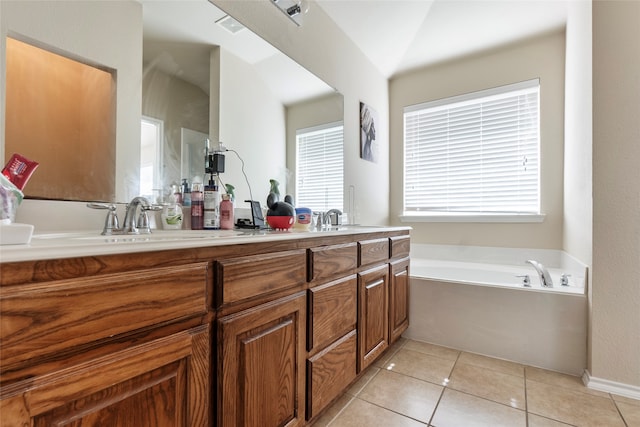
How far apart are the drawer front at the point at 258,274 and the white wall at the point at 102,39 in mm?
596

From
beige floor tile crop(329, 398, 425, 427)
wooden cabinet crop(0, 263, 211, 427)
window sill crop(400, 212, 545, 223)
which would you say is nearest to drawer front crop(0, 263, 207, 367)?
wooden cabinet crop(0, 263, 211, 427)

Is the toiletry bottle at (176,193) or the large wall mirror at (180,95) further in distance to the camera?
the toiletry bottle at (176,193)

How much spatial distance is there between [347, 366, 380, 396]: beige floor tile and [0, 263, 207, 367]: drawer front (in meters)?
1.18

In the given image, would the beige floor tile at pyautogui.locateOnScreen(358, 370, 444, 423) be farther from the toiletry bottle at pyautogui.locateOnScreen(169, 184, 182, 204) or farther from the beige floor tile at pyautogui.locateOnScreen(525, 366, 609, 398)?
the toiletry bottle at pyautogui.locateOnScreen(169, 184, 182, 204)

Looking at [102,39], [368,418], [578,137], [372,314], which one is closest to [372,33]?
[578,137]

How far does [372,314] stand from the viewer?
165 centimetres

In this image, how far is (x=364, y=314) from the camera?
5.15 feet

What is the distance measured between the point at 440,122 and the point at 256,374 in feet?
9.33

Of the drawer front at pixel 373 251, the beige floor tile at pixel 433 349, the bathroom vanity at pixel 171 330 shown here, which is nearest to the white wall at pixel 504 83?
the beige floor tile at pixel 433 349

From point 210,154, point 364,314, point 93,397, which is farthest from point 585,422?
point 210,154

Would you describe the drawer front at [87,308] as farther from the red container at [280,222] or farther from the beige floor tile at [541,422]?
the beige floor tile at [541,422]

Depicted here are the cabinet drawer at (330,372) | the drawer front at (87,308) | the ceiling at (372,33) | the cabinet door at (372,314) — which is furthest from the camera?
the cabinet door at (372,314)

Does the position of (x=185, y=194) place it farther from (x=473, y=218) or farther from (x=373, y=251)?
(x=473, y=218)

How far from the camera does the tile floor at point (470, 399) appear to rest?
1.38 meters
